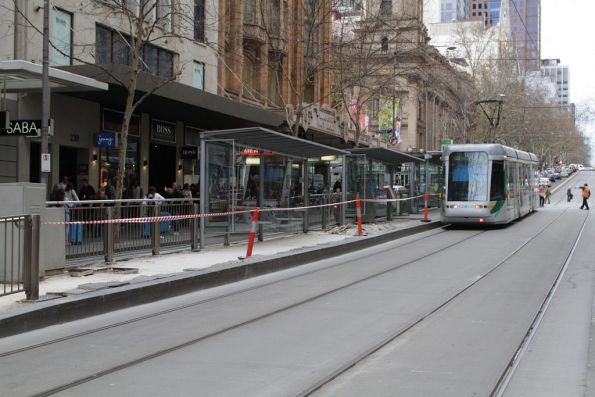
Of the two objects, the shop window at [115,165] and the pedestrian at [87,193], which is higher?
the shop window at [115,165]

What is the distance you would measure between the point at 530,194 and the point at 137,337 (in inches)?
1183

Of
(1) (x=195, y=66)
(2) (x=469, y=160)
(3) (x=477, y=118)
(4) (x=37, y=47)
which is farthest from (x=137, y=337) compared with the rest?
(3) (x=477, y=118)

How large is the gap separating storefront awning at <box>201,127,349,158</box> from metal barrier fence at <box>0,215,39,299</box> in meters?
6.59

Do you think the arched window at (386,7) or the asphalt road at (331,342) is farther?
the arched window at (386,7)

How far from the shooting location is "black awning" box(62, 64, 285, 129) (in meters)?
19.2

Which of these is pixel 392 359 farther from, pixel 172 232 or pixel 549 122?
pixel 549 122

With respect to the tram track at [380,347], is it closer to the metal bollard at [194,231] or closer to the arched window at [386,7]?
the metal bollard at [194,231]

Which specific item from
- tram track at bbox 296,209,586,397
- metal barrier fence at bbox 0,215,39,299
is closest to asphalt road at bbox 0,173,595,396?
tram track at bbox 296,209,586,397

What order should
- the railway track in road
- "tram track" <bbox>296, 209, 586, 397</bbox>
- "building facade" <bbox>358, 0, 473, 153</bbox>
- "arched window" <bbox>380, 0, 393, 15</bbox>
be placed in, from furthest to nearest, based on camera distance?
"building facade" <bbox>358, 0, 473, 153</bbox> → "arched window" <bbox>380, 0, 393, 15</bbox> → the railway track in road → "tram track" <bbox>296, 209, 586, 397</bbox>

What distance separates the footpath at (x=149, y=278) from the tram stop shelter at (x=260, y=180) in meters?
0.64

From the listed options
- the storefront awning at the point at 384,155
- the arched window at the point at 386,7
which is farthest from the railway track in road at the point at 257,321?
the arched window at the point at 386,7

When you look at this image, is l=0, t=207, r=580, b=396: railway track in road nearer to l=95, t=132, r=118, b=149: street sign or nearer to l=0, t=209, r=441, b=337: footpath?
l=0, t=209, r=441, b=337: footpath

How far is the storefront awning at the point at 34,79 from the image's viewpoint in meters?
15.5

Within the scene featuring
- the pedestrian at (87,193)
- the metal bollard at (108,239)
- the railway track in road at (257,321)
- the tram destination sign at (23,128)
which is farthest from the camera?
the pedestrian at (87,193)
